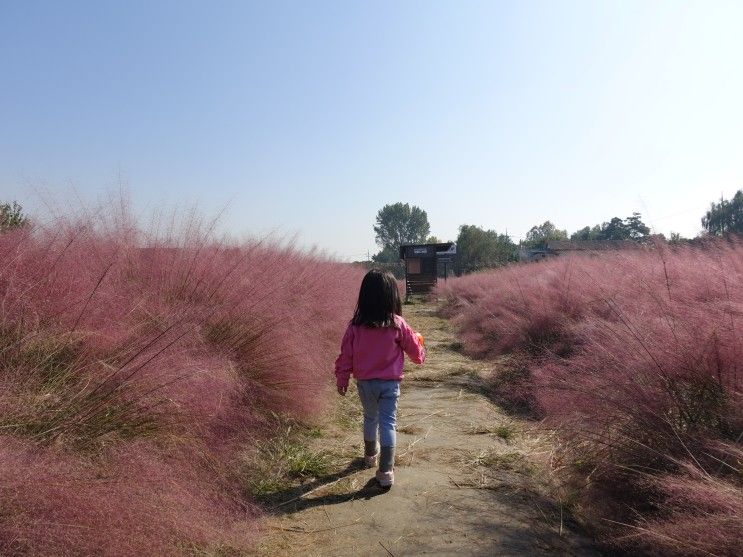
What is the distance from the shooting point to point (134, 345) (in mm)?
2787

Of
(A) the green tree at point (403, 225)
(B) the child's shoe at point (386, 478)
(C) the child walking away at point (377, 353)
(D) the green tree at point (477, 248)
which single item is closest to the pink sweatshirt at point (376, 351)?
(C) the child walking away at point (377, 353)

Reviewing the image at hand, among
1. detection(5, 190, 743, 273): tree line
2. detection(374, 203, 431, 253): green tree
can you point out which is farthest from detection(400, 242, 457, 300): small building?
detection(374, 203, 431, 253): green tree

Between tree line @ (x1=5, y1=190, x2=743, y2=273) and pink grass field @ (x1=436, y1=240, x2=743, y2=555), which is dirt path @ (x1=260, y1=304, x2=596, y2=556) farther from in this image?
tree line @ (x1=5, y1=190, x2=743, y2=273)

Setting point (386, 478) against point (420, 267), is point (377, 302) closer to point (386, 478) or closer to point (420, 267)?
point (386, 478)

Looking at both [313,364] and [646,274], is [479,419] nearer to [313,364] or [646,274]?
[313,364]

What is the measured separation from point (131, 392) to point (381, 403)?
64.5 inches

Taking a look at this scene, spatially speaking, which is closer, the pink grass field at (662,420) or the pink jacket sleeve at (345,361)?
the pink grass field at (662,420)

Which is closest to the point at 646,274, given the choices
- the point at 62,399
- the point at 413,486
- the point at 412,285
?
the point at 413,486

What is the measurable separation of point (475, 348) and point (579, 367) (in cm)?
582

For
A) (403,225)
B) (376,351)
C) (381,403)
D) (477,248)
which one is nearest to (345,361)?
(376,351)

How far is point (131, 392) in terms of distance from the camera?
2502 mm

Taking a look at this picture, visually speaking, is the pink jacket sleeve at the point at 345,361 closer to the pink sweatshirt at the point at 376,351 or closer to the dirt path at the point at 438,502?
the pink sweatshirt at the point at 376,351

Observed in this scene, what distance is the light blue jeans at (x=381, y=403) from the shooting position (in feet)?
11.7

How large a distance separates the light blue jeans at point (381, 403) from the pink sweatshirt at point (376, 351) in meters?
0.05
